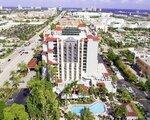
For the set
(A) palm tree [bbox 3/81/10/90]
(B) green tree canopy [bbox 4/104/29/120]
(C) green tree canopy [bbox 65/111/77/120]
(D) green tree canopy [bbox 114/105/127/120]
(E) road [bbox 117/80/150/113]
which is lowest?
(E) road [bbox 117/80/150/113]

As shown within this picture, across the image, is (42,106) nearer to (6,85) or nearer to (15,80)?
(6,85)

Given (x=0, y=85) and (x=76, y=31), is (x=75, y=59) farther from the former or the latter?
(x=0, y=85)

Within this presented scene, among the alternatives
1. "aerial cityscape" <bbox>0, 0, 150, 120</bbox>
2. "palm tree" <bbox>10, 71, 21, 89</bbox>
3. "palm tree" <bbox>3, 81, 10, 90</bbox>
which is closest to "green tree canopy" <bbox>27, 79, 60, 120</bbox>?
"aerial cityscape" <bbox>0, 0, 150, 120</bbox>

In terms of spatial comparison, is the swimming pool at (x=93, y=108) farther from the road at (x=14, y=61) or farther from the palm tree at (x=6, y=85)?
the road at (x=14, y=61)

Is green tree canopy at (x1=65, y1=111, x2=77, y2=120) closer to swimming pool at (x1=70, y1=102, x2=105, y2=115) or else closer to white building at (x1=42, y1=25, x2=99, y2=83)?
swimming pool at (x1=70, y1=102, x2=105, y2=115)

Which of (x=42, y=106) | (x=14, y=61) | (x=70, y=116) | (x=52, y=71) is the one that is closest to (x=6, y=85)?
(x=52, y=71)
